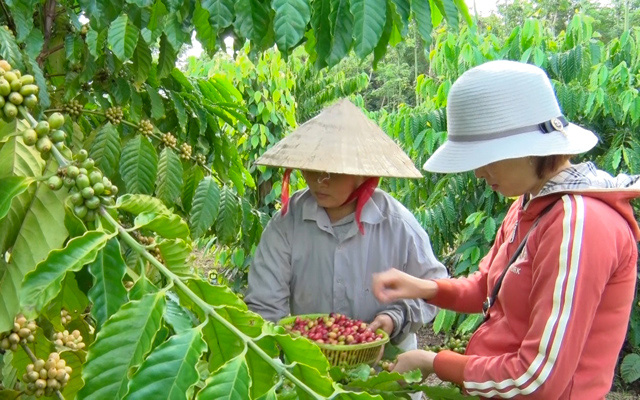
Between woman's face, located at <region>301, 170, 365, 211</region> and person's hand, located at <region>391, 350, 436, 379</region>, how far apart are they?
590 millimetres

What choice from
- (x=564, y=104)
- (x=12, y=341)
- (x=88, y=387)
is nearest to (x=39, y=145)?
(x=88, y=387)

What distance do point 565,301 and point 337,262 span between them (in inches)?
37.4

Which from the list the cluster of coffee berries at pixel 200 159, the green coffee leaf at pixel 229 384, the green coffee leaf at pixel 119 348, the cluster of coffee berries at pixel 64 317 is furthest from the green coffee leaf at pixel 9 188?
the cluster of coffee berries at pixel 200 159

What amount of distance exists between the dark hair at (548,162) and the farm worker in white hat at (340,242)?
2.18 feet

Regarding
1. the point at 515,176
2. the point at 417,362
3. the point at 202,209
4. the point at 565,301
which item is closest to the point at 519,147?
the point at 515,176

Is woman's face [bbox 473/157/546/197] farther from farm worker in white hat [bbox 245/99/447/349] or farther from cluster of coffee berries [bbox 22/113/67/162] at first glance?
cluster of coffee berries [bbox 22/113/67/162]

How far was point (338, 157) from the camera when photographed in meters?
2.06

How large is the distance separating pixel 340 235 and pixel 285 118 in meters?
3.74

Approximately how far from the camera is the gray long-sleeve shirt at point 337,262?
2170 mm

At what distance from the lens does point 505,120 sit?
4.93ft

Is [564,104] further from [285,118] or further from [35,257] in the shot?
[35,257]

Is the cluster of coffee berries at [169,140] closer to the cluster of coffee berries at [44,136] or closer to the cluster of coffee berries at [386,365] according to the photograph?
the cluster of coffee berries at [386,365]

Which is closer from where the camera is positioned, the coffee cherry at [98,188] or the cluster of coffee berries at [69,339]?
the coffee cherry at [98,188]

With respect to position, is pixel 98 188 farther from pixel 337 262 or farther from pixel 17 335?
pixel 337 262
